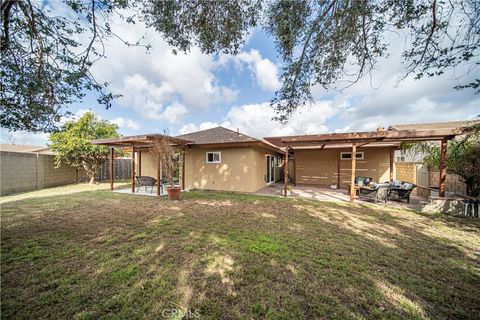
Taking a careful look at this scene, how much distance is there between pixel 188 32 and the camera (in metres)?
4.25

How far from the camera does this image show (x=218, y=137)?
11531mm

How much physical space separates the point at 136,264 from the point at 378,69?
616 centimetres

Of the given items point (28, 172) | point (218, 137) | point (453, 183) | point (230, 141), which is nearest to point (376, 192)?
point (453, 183)

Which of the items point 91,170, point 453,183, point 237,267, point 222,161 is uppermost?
point 222,161

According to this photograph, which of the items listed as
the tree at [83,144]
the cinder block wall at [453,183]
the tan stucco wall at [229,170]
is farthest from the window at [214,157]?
the cinder block wall at [453,183]

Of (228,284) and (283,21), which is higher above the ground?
(283,21)

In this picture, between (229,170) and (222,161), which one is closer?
(229,170)

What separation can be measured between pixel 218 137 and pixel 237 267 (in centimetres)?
907

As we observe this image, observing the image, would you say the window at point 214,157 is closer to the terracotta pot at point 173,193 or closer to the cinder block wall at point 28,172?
the terracotta pot at point 173,193

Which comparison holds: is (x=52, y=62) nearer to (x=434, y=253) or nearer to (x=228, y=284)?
(x=228, y=284)

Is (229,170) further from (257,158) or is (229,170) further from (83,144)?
(83,144)

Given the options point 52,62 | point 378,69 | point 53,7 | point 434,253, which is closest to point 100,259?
point 52,62

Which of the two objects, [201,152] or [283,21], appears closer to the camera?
[283,21]

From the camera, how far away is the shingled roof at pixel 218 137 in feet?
33.8
